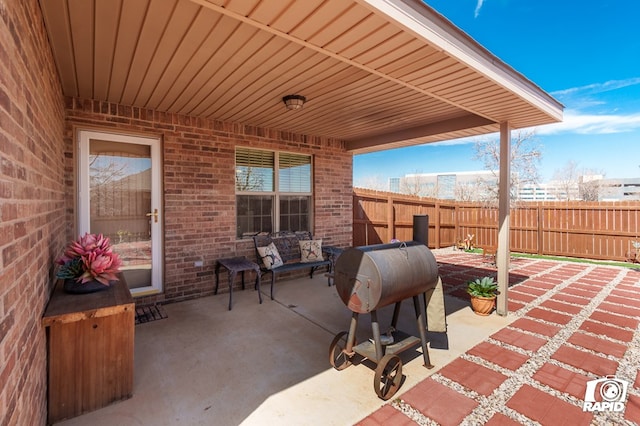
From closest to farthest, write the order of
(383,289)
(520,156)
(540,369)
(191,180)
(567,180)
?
(383,289) < (540,369) < (191,180) < (520,156) < (567,180)

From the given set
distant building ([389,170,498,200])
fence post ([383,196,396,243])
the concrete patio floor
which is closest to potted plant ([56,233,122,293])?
the concrete patio floor

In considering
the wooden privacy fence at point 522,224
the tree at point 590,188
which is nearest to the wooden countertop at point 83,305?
the wooden privacy fence at point 522,224

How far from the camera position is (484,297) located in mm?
4070

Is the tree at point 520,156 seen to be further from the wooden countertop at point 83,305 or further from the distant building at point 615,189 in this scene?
the distant building at point 615,189

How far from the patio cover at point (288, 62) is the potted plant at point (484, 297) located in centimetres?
171

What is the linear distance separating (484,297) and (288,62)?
3653mm

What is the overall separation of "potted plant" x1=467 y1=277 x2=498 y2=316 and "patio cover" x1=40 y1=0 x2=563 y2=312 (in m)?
1.71

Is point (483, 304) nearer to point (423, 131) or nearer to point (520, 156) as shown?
point (423, 131)

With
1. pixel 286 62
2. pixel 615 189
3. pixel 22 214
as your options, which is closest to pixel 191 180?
pixel 286 62

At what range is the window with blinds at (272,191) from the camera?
5.40 metres

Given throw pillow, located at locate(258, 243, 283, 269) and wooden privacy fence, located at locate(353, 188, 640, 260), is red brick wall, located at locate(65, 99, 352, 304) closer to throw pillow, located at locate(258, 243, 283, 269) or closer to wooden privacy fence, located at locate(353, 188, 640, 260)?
throw pillow, located at locate(258, 243, 283, 269)

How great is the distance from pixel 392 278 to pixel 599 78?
17.1 m

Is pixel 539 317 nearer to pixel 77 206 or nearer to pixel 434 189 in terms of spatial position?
pixel 77 206

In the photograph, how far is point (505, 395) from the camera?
7.91ft
